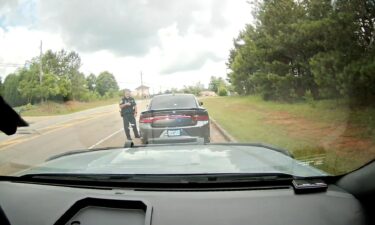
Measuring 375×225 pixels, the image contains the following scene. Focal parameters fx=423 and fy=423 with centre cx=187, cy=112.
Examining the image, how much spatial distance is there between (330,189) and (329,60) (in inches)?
118

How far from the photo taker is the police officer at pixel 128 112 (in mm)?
6133

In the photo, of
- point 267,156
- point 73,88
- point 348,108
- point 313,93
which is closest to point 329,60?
point 313,93

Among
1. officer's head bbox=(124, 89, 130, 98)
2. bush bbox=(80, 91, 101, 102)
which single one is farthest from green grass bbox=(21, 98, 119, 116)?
officer's head bbox=(124, 89, 130, 98)

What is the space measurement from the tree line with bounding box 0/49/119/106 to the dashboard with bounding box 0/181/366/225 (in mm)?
1482

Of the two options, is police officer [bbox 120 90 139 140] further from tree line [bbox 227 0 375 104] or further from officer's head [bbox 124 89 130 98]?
tree line [bbox 227 0 375 104]

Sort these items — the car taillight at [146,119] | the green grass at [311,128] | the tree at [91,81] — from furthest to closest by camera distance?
the car taillight at [146,119] → the tree at [91,81] → the green grass at [311,128]

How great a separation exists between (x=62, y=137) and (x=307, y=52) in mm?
3681

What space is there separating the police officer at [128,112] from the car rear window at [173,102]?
452 mm

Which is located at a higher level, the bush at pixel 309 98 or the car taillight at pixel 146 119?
the bush at pixel 309 98

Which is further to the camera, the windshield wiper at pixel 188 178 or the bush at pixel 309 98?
the bush at pixel 309 98

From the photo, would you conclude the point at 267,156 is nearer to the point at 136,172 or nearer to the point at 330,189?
the point at 330,189

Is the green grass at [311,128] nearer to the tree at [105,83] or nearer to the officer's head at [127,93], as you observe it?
the officer's head at [127,93]

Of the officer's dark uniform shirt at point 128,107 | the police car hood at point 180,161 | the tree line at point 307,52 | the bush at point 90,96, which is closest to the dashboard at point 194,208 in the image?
the police car hood at point 180,161

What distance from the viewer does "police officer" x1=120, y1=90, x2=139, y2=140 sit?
6.13 metres
